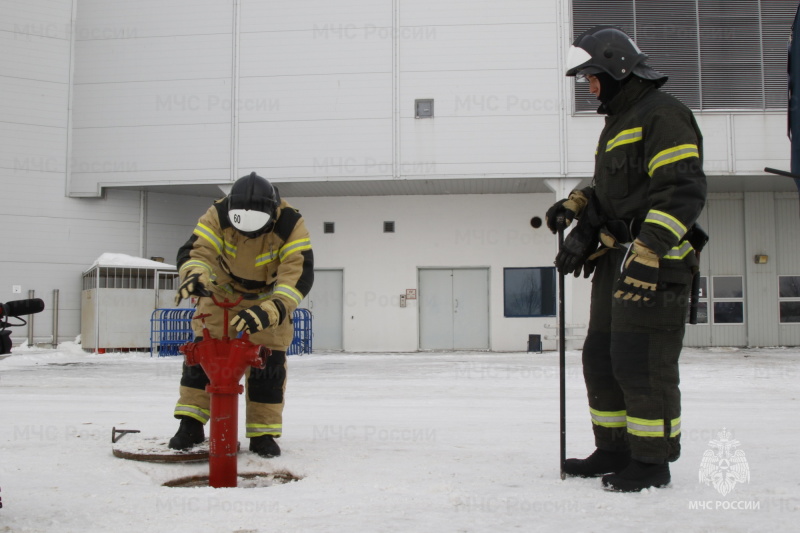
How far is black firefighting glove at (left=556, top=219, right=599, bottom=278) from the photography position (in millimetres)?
3428

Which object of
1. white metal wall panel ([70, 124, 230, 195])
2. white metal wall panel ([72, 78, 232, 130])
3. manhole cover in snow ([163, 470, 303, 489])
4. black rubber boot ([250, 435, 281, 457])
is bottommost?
manhole cover in snow ([163, 470, 303, 489])

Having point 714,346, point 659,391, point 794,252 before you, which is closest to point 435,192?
point 714,346

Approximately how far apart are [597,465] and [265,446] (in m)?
1.78

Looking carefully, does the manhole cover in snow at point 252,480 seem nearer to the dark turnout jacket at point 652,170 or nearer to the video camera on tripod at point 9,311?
the video camera on tripod at point 9,311

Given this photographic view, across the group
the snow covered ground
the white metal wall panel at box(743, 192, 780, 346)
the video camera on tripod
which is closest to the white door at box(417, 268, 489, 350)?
the white metal wall panel at box(743, 192, 780, 346)

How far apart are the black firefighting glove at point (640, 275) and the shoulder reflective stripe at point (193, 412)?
7.92 feet

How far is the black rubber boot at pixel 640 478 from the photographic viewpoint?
307cm

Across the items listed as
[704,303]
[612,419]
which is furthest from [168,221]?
[612,419]

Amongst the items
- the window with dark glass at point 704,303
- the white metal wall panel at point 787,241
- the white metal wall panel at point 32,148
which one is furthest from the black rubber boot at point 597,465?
the white metal wall panel at point 787,241

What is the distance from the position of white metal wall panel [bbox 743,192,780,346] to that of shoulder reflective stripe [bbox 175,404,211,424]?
19147mm

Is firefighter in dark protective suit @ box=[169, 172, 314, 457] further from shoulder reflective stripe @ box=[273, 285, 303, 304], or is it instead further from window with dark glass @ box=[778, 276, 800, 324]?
window with dark glass @ box=[778, 276, 800, 324]

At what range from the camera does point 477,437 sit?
4801mm

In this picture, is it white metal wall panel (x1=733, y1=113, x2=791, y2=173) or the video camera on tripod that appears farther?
white metal wall panel (x1=733, y1=113, x2=791, y2=173)

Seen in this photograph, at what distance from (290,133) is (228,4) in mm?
3874
